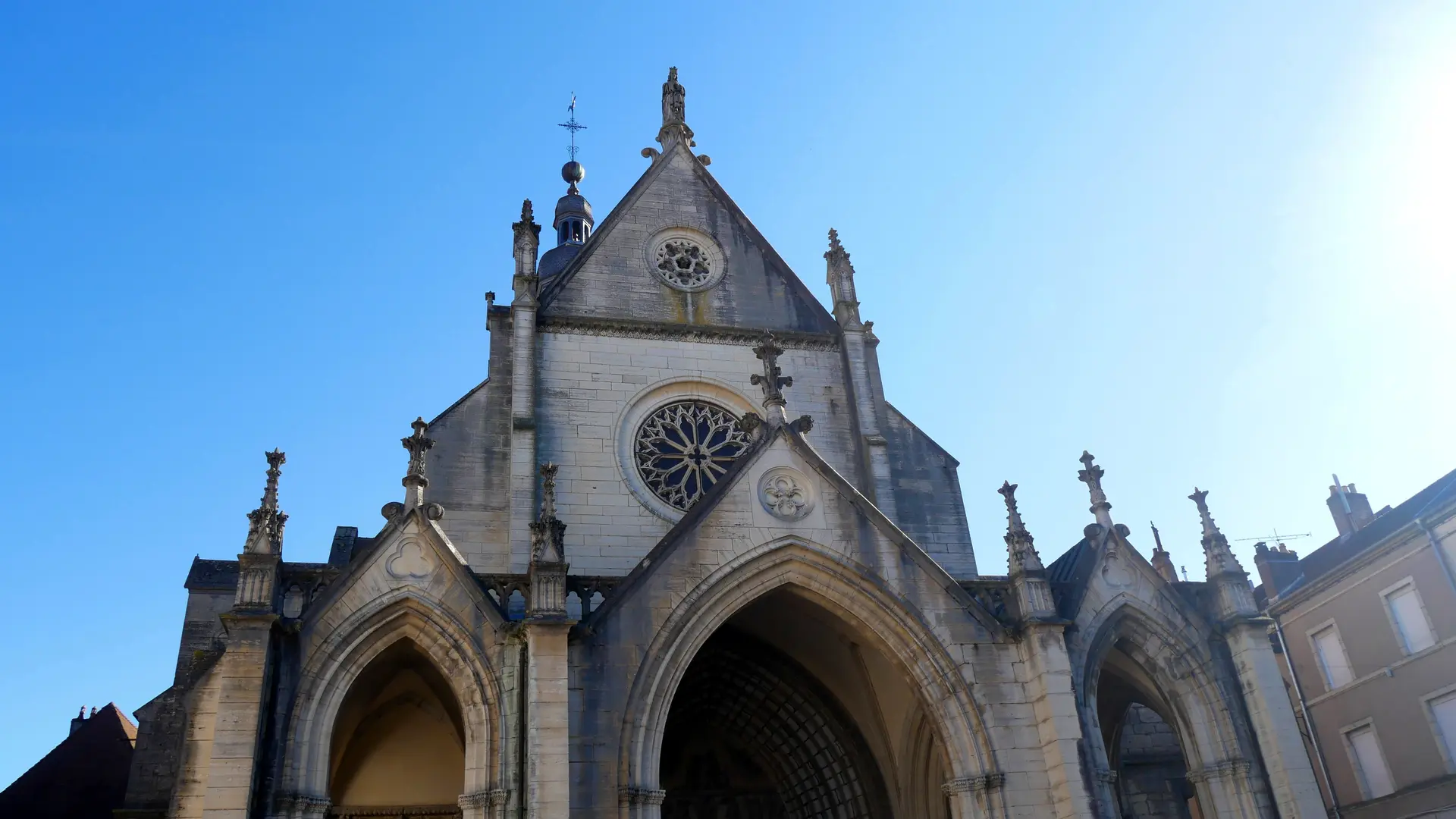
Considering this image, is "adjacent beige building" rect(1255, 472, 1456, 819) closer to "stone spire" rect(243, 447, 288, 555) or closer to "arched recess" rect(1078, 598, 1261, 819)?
"arched recess" rect(1078, 598, 1261, 819)

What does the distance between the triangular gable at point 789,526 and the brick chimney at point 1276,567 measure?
718 inches

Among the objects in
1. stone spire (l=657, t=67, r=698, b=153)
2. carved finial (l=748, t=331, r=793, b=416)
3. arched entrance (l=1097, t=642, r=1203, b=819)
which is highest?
stone spire (l=657, t=67, r=698, b=153)

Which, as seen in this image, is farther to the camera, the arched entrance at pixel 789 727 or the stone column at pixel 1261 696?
the arched entrance at pixel 789 727

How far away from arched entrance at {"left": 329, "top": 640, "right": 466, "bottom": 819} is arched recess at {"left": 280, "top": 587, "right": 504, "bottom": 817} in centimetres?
199

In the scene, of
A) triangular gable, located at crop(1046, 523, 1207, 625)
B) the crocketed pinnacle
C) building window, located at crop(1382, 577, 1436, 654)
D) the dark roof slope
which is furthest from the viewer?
the dark roof slope

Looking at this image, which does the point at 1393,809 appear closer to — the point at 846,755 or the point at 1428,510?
the point at 1428,510

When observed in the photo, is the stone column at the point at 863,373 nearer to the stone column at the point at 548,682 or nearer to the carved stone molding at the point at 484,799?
the stone column at the point at 548,682

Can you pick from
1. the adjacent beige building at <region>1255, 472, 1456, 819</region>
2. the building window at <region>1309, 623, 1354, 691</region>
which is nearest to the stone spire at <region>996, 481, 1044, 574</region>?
the adjacent beige building at <region>1255, 472, 1456, 819</region>

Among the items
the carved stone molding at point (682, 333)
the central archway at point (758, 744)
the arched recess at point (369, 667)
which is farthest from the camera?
the carved stone molding at point (682, 333)

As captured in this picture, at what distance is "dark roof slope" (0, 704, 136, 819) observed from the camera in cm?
2147

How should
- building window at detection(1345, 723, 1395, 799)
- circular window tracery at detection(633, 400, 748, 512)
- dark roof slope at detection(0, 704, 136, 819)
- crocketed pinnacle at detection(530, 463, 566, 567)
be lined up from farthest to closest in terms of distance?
1. building window at detection(1345, 723, 1395, 799)
2. dark roof slope at detection(0, 704, 136, 819)
3. circular window tracery at detection(633, 400, 748, 512)
4. crocketed pinnacle at detection(530, 463, 566, 567)

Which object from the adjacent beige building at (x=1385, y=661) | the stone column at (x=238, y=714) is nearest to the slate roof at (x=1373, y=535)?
the adjacent beige building at (x=1385, y=661)

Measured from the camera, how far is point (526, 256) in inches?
714

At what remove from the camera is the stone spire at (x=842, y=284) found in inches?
737
